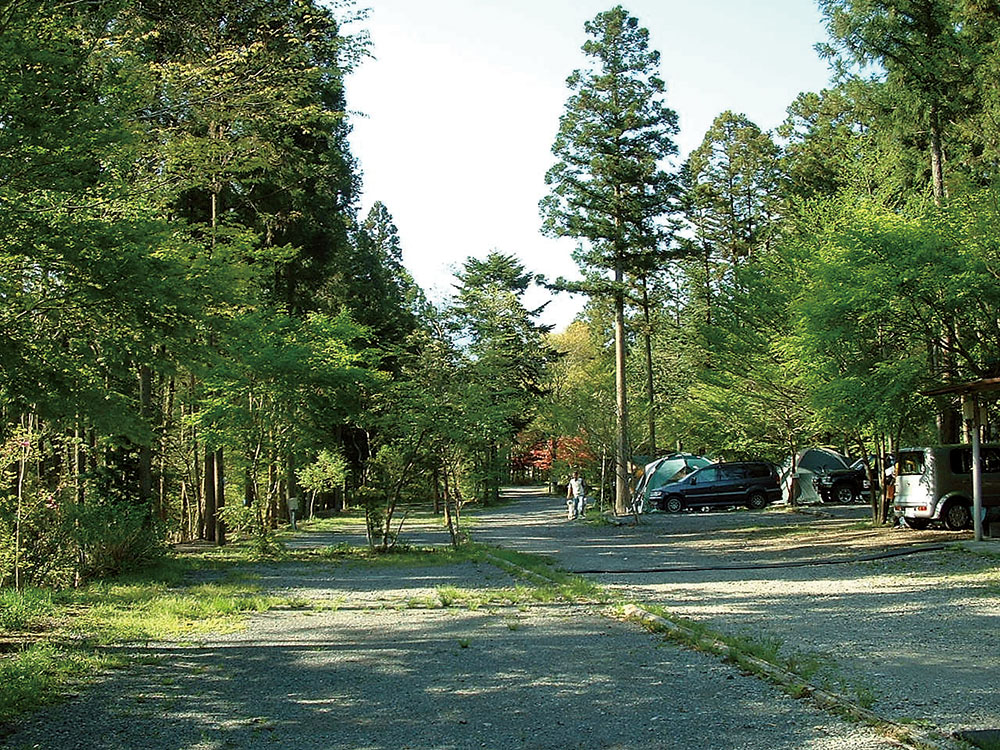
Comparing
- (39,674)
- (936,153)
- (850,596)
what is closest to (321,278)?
(936,153)

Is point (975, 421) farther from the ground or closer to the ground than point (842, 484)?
farther from the ground

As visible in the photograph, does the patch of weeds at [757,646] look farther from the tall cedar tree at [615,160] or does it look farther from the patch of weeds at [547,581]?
the tall cedar tree at [615,160]

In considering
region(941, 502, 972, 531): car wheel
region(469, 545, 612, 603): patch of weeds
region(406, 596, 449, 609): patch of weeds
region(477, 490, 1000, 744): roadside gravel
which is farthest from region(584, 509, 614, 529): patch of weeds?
region(406, 596, 449, 609): patch of weeds

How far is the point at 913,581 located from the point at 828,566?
7.98 ft

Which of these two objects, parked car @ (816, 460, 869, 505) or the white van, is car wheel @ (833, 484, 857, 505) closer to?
parked car @ (816, 460, 869, 505)

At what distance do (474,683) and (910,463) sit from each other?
43.6ft

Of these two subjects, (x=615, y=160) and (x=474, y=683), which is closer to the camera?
(x=474, y=683)

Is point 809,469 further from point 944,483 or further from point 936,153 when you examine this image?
point 944,483

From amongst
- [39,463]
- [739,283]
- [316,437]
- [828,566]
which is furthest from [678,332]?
[39,463]

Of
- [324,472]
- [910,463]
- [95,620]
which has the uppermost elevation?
[910,463]

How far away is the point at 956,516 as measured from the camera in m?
17.5

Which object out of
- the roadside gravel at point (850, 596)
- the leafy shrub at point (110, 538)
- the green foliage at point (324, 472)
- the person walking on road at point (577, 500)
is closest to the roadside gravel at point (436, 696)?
the roadside gravel at point (850, 596)

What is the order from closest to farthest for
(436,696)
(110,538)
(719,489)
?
(436,696) → (110,538) → (719,489)

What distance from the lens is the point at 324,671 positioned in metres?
7.44
